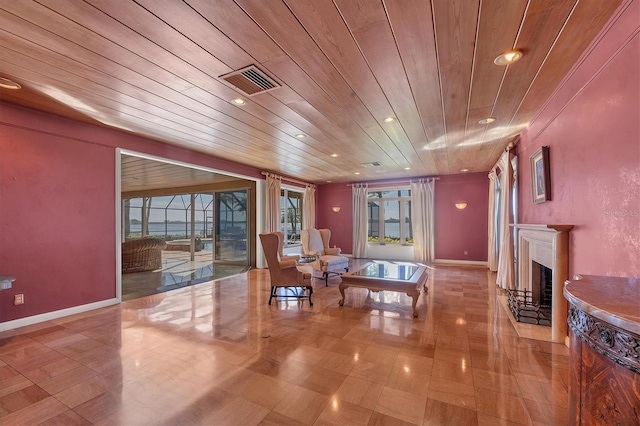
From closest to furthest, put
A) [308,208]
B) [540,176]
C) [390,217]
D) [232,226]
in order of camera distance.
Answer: [540,176] → [232,226] → [390,217] → [308,208]

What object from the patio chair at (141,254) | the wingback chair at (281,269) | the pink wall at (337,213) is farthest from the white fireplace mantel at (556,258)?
the patio chair at (141,254)

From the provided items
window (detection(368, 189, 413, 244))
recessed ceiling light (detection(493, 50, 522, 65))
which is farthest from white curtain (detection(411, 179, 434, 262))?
recessed ceiling light (detection(493, 50, 522, 65))

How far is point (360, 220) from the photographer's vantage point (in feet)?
29.3

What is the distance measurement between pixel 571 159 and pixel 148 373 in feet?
13.2

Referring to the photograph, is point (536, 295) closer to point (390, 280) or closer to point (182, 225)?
point (390, 280)

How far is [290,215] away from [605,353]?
313 inches

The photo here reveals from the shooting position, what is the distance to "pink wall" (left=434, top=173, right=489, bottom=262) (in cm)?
758

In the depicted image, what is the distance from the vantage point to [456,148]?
499cm

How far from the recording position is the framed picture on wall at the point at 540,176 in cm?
300

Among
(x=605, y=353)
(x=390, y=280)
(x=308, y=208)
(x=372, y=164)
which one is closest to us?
(x=605, y=353)

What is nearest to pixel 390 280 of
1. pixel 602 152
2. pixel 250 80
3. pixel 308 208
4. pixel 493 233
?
pixel 602 152

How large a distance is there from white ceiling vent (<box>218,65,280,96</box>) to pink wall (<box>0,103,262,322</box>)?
261 centimetres

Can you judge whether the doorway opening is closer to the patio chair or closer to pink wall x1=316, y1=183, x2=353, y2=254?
the patio chair

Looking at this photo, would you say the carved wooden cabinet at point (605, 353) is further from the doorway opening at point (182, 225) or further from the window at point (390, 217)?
the window at point (390, 217)
